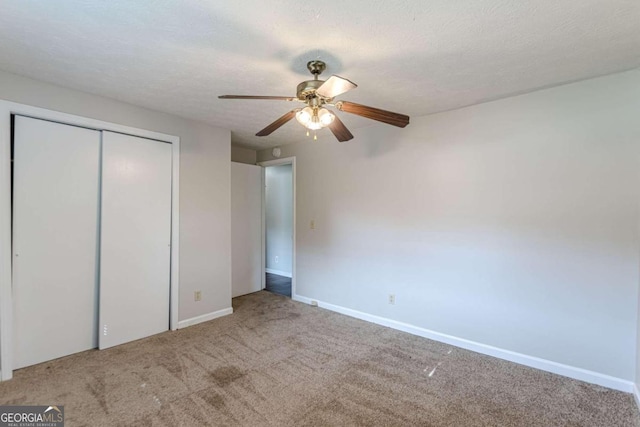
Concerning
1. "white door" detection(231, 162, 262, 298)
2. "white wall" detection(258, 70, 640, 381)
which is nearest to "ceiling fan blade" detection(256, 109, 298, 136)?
"white wall" detection(258, 70, 640, 381)

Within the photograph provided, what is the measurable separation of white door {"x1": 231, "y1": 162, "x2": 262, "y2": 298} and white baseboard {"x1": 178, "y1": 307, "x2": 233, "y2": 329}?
30.0 inches

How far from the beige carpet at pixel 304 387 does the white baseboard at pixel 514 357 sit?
0.21ft

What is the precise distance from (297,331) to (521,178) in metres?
2.67

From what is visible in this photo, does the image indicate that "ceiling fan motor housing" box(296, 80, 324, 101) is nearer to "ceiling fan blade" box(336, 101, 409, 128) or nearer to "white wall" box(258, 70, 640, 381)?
"ceiling fan blade" box(336, 101, 409, 128)

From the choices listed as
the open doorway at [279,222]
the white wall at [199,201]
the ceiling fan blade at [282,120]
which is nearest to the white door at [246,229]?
the white wall at [199,201]

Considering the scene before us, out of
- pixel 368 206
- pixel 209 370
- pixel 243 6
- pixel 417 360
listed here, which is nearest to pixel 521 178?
pixel 368 206

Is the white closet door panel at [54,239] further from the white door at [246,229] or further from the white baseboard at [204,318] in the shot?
the white door at [246,229]

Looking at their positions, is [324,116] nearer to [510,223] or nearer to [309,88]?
[309,88]

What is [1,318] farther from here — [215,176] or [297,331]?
[297,331]

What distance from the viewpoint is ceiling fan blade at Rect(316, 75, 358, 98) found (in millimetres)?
1630

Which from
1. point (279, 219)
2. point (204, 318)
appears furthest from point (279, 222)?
point (204, 318)

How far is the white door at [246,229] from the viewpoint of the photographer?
179 inches

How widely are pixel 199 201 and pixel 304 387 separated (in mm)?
2343

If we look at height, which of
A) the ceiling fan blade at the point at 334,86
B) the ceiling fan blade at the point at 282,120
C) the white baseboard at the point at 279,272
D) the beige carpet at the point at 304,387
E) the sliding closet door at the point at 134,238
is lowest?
the beige carpet at the point at 304,387
